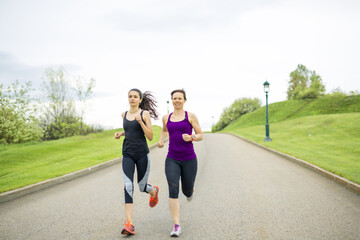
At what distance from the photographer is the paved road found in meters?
3.71

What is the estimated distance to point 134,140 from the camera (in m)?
3.88

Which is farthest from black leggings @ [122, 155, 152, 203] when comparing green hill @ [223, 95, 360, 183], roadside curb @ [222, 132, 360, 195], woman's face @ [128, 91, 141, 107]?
green hill @ [223, 95, 360, 183]

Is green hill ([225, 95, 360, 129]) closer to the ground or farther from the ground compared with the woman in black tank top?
farther from the ground

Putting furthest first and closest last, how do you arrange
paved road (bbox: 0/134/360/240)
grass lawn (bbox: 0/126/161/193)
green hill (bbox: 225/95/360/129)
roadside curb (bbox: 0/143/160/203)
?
1. green hill (bbox: 225/95/360/129)
2. grass lawn (bbox: 0/126/161/193)
3. roadside curb (bbox: 0/143/160/203)
4. paved road (bbox: 0/134/360/240)

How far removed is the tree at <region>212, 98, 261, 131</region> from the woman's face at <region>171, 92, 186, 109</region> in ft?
282

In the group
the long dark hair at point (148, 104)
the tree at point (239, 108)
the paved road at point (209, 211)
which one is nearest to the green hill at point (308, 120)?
the paved road at point (209, 211)

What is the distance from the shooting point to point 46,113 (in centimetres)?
2539

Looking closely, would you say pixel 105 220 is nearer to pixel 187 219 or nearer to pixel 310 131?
pixel 187 219

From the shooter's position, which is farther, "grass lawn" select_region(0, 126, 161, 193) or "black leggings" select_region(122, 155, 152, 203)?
"grass lawn" select_region(0, 126, 161, 193)

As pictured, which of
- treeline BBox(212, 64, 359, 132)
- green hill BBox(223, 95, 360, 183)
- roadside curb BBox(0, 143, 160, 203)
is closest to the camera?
roadside curb BBox(0, 143, 160, 203)

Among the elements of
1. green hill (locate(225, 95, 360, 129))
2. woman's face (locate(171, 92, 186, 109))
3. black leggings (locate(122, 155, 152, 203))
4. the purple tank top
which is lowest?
black leggings (locate(122, 155, 152, 203))

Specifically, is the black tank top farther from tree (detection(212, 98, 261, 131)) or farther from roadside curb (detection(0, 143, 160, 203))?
tree (detection(212, 98, 261, 131))

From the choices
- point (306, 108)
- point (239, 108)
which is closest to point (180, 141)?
point (306, 108)

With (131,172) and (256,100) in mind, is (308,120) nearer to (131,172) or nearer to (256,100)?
(131,172)
